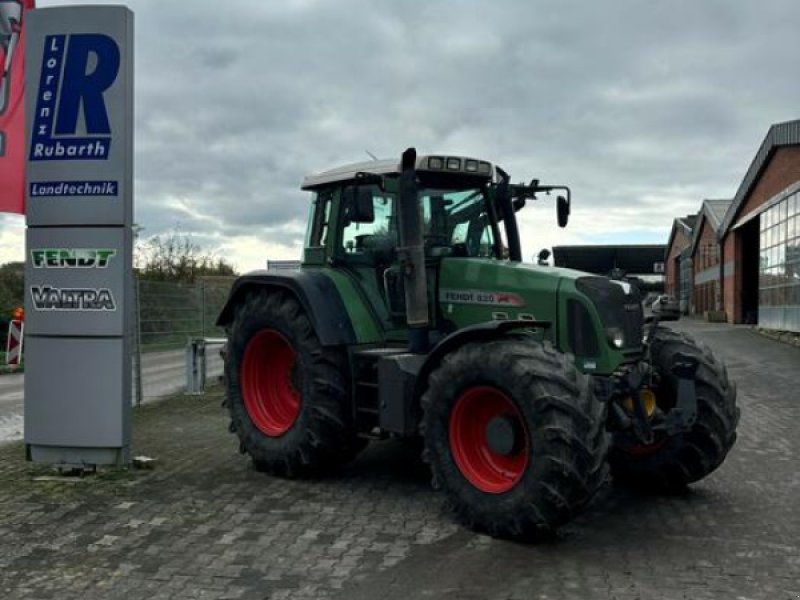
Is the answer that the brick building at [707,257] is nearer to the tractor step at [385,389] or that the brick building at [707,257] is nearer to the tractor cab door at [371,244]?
the tractor cab door at [371,244]

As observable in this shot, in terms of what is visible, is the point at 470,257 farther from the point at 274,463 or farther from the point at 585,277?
the point at 274,463

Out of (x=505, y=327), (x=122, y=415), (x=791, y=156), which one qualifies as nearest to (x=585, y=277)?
(x=505, y=327)

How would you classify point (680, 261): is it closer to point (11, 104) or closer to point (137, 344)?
point (137, 344)

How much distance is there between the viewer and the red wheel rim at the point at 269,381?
711 cm

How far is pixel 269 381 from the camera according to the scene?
23.9 ft

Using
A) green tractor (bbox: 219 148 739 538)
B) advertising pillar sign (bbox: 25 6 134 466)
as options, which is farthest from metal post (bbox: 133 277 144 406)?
advertising pillar sign (bbox: 25 6 134 466)

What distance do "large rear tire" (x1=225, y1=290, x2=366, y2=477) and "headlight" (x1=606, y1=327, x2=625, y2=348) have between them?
6.78 ft

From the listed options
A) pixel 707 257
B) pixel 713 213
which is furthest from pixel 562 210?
pixel 707 257

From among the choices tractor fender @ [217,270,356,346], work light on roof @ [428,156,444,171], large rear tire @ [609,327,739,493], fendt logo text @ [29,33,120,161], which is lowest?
large rear tire @ [609,327,739,493]

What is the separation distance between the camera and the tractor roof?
6184mm

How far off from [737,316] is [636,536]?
34426 millimetres

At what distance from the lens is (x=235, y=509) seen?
573 centimetres

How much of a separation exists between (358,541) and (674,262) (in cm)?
6430

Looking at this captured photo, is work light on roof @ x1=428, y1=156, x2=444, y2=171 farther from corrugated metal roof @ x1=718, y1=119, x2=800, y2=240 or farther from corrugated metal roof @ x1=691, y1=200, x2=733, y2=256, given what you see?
corrugated metal roof @ x1=691, y1=200, x2=733, y2=256
